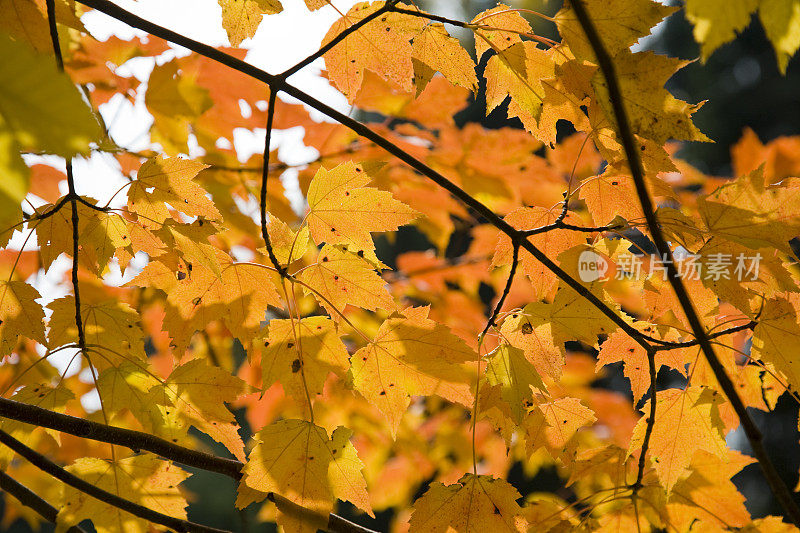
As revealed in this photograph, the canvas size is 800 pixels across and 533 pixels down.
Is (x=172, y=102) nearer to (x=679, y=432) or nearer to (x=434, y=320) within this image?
(x=434, y=320)

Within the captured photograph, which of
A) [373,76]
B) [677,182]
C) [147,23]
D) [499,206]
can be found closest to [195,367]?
[147,23]

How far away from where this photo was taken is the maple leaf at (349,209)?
80 centimetres

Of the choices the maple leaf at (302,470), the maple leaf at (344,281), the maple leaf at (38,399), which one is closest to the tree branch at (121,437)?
the maple leaf at (302,470)

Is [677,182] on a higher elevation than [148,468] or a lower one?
higher

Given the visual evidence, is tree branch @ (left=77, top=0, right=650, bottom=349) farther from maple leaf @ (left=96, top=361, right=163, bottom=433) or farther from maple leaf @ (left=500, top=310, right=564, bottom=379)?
maple leaf @ (left=96, top=361, right=163, bottom=433)

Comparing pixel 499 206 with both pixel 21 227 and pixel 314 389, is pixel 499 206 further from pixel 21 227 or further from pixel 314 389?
A: pixel 21 227

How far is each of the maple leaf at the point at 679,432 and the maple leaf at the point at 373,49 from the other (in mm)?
597

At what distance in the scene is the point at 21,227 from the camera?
2.89 ft

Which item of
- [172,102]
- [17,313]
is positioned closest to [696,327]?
[17,313]

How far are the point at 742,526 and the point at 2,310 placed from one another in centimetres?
118

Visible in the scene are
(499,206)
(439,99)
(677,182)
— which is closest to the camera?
(439,99)

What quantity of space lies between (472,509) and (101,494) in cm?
49

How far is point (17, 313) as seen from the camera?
0.89m

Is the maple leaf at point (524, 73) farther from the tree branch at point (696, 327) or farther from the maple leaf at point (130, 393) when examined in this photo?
the maple leaf at point (130, 393)
